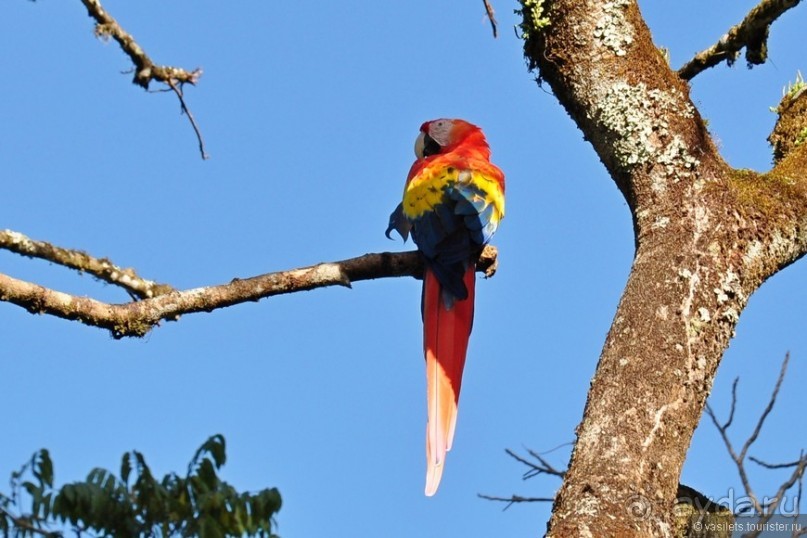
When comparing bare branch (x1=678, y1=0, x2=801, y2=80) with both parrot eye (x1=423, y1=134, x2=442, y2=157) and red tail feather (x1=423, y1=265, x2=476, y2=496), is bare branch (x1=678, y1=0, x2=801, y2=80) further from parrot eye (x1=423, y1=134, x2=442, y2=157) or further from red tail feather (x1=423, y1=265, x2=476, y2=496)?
parrot eye (x1=423, y1=134, x2=442, y2=157)

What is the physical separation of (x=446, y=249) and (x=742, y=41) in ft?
4.32

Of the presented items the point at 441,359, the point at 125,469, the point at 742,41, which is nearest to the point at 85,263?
the point at 125,469

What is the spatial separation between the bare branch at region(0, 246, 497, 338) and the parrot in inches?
12.8

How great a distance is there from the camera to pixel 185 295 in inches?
123

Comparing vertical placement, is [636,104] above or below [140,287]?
above

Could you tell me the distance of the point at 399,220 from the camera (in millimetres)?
4371

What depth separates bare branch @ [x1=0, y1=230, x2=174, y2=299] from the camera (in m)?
2.98

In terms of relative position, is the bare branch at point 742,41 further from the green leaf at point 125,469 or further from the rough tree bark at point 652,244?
the green leaf at point 125,469

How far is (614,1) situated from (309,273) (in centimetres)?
126

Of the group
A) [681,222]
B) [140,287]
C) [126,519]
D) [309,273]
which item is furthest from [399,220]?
[126,519]

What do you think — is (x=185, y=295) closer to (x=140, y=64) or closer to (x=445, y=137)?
(x=140, y=64)

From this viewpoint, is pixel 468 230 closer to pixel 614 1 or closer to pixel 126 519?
pixel 614 1

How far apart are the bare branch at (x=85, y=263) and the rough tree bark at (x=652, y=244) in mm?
1379

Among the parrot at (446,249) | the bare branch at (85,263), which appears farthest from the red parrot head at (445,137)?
the bare branch at (85,263)
